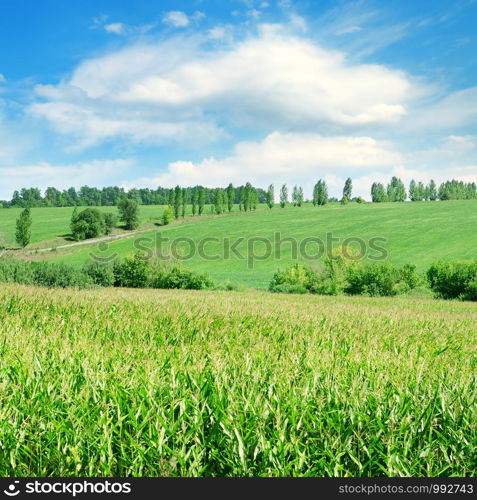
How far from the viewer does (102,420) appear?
10.1ft

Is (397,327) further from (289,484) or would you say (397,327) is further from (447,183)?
(447,183)

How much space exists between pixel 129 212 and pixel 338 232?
187 feet

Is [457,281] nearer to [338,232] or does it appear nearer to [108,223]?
[338,232]

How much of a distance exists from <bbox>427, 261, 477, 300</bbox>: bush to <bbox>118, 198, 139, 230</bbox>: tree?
282ft

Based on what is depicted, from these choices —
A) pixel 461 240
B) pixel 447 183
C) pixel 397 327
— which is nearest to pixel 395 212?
pixel 461 240

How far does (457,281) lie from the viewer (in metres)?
43.6

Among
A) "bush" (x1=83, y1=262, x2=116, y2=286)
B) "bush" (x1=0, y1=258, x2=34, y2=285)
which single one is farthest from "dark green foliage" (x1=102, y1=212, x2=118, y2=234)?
"bush" (x1=0, y1=258, x2=34, y2=285)

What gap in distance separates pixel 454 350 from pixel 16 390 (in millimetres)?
6074

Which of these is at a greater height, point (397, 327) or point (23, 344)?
point (23, 344)

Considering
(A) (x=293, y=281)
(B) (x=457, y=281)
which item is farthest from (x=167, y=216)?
(B) (x=457, y=281)

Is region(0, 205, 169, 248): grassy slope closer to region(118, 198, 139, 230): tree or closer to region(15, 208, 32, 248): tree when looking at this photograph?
region(15, 208, 32, 248): tree

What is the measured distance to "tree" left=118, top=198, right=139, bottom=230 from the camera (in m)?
114

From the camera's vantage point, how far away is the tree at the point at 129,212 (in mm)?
114250

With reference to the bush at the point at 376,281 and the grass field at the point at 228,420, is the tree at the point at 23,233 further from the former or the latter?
the grass field at the point at 228,420
